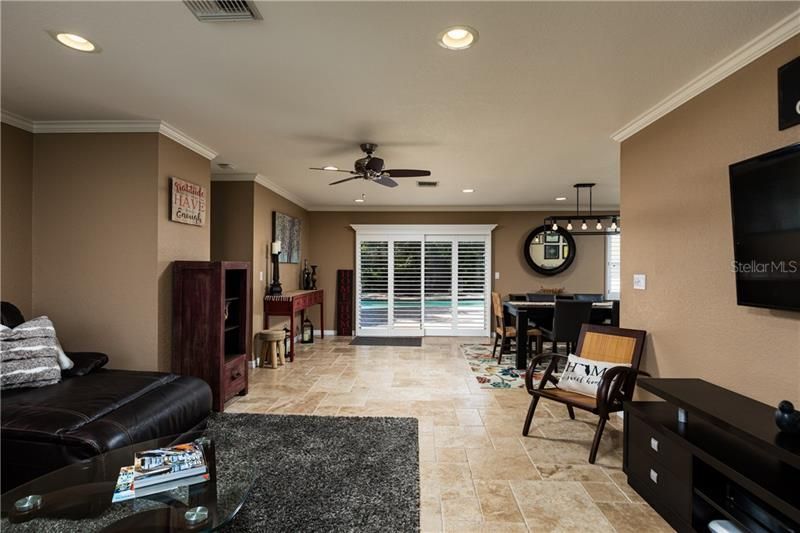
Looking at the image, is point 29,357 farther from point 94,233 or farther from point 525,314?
point 525,314

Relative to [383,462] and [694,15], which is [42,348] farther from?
[694,15]

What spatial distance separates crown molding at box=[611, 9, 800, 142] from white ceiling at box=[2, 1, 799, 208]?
2.1 inches

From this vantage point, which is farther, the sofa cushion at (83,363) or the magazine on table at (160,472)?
the sofa cushion at (83,363)

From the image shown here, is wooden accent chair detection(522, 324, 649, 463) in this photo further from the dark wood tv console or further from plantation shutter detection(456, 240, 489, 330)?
plantation shutter detection(456, 240, 489, 330)

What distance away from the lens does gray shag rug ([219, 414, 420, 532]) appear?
2.09 m

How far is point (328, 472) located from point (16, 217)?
326cm

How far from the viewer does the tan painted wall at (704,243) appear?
2033mm

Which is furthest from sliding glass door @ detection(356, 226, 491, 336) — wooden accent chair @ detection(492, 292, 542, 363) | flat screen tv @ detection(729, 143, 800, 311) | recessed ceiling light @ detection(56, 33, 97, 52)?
recessed ceiling light @ detection(56, 33, 97, 52)

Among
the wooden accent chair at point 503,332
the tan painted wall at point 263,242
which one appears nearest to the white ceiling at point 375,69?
the tan painted wall at point 263,242

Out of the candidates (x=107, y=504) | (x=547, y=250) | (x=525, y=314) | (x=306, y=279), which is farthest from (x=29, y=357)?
(x=547, y=250)

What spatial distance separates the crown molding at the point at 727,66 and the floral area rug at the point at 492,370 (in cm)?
290

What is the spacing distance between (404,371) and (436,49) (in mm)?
3849

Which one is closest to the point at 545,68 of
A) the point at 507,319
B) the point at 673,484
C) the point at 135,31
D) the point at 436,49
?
the point at 436,49

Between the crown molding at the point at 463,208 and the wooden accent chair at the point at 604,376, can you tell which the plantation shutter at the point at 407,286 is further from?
the wooden accent chair at the point at 604,376
